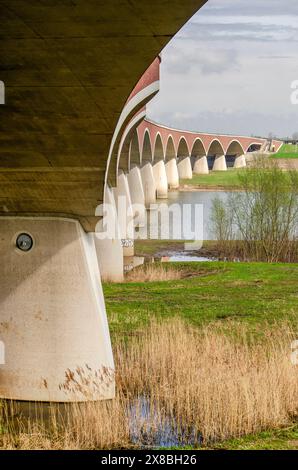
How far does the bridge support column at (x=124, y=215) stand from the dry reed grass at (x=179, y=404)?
2329 cm

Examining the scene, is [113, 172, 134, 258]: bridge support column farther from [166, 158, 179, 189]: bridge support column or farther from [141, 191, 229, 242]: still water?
[166, 158, 179, 189]: bridge support column

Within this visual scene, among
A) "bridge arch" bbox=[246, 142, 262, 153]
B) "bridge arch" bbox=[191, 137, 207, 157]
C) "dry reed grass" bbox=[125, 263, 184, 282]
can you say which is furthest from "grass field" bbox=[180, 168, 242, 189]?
"dry reed grass" bbox=[125, 263, 184, 282]

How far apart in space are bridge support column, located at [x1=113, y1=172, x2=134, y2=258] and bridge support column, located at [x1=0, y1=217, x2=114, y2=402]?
79.7ft

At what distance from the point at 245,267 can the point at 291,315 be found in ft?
36.7

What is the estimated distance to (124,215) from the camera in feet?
135

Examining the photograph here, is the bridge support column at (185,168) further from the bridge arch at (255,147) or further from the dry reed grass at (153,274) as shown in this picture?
the dry reed grass at (153,274)

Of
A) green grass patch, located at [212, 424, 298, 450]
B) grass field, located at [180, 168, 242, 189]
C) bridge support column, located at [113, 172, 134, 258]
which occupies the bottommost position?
green grass patch, located at [212, 424, 298, 450]

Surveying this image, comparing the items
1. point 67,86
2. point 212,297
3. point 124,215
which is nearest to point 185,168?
point 124,215

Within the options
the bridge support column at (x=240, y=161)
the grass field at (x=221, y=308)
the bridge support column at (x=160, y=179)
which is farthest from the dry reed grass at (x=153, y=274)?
the bridge support column at (x=240, y=161)

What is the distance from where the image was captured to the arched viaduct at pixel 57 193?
10.0 meters

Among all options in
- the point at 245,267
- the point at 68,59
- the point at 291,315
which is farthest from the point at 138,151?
the point at 68,59

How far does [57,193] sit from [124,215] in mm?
27385

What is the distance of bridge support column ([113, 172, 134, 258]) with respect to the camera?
40031 millimetres

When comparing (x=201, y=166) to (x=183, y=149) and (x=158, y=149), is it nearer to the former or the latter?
(x=183, y=149)
